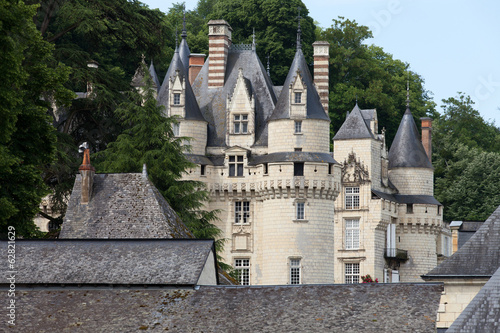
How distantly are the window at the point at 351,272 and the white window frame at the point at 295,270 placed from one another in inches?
273

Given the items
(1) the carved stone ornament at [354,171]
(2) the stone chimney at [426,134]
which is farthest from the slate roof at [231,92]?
(2) the stone chimney at [426,134]

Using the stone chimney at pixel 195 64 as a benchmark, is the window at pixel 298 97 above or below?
below

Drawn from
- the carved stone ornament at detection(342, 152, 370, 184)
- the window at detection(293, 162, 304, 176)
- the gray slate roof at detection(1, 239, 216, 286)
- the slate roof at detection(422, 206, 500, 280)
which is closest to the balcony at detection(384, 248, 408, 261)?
the carved stone ornament at detection(342, 152, 370, 184)

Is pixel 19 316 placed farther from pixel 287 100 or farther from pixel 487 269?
pixel 287 100

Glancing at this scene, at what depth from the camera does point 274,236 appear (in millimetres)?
53406

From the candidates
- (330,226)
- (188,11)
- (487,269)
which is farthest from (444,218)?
(487,269)

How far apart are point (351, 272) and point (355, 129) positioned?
6975 mm

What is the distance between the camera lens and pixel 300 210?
2111 inches

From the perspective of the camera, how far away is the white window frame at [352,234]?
59.9m

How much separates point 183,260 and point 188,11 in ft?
202

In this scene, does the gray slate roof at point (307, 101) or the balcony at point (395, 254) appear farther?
the balcony at point (395, 254)

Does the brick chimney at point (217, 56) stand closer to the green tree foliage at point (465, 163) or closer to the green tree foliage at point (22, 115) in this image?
the green tree foliage at point (465, 163)

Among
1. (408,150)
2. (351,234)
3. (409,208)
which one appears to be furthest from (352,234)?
(408,150)

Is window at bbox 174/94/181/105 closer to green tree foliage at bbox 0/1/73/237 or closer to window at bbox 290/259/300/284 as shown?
window at bbox 290/259/300/284
